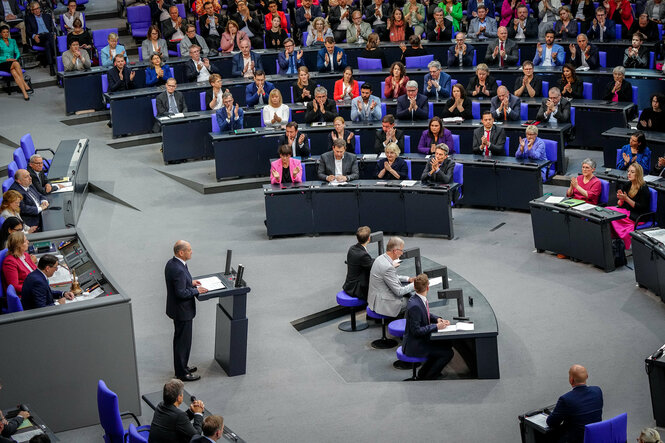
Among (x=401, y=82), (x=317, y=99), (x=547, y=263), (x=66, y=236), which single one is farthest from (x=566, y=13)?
(x=66, y=236)

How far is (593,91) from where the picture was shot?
56.7ft

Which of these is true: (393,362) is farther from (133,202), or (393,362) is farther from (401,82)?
(401,82)

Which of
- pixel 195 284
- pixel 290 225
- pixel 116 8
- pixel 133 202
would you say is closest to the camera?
pixel 195 284

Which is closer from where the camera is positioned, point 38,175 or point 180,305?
point 180,305

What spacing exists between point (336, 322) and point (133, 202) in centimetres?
504

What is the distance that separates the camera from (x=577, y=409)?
26.0ft

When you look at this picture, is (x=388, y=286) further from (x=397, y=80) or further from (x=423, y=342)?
(x=397, y=80)

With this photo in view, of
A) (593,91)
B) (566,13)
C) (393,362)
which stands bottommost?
(393,362)

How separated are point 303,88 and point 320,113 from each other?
1.22 m

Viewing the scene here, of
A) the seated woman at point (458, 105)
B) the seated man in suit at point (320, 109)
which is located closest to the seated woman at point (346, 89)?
the seated man in suit at point (320, 109)

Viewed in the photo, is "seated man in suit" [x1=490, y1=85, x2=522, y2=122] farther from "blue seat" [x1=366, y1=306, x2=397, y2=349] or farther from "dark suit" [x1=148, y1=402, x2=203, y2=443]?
"dark suit" [x1=148, y1=402, x2=203, y2=443]

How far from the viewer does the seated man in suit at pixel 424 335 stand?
974 centimetres

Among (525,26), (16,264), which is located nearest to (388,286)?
(16,264)

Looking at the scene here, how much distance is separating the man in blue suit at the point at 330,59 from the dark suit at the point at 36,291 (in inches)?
412
